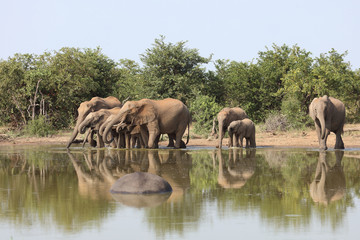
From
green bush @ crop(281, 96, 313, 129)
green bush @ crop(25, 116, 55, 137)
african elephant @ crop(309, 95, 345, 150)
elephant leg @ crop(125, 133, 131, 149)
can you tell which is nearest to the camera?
african elephant @ crop(309, 95, 345, 150)

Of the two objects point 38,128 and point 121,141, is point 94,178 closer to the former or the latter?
point 121,141

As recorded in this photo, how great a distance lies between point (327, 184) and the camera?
40.7 ft

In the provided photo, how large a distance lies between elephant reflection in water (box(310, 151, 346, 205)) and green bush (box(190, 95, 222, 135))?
58.2ft

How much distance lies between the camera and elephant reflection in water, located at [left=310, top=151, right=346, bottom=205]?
1061 centimetres

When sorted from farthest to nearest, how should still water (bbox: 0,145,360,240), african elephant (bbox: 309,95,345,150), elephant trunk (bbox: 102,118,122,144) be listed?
elephant trunk (bbox: 102,118,122,144) < african elephant (bbox: 309,95,345,150) < still water (bbox: 0,145,360,240)

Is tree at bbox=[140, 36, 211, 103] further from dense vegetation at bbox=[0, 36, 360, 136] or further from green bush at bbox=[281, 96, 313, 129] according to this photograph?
green bush at bbox=[281, 96, 313, 129]

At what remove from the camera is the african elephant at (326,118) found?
922 inches

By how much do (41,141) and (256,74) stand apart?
18.8 meters

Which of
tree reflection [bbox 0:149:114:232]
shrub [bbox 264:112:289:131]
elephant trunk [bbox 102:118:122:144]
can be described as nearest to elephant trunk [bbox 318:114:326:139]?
elephant trunk [bbox 102:118:122:144]

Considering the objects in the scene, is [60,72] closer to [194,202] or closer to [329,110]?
[329,110]

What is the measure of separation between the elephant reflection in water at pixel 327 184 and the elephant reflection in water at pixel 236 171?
1.47 m

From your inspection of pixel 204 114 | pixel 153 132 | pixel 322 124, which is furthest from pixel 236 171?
pixel 204 114

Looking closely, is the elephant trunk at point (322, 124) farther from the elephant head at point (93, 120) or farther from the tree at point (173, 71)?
the tree at point (173, 71)

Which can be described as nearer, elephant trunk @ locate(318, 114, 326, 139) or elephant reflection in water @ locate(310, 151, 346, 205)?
elephant reflection in water @ locate(310, 151, 346, 205)
